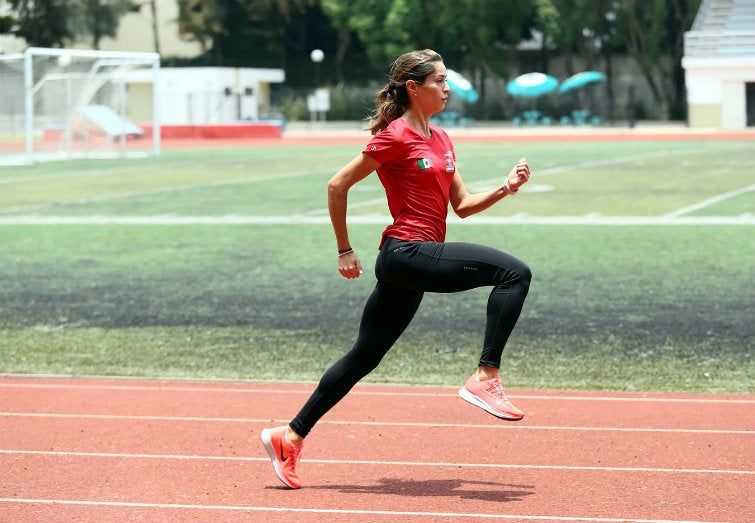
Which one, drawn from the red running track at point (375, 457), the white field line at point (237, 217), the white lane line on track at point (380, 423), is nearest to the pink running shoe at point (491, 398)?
the red running track at point (375, 457)

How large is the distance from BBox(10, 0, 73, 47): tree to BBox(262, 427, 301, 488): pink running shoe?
7412cm

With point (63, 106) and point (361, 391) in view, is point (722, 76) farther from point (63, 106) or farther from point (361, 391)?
point (361, 391)

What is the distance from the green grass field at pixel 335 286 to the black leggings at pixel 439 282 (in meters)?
3.03

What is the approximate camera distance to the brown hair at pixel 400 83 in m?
5.74

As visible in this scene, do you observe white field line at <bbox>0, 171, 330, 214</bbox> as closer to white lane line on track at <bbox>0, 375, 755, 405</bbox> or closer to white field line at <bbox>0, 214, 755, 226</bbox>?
white field line at <bbox>0, 214, 755, 226</bbox>

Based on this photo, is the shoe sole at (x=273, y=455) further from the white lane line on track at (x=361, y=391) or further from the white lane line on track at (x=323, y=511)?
the white lane line on track at (x=361, y=391)

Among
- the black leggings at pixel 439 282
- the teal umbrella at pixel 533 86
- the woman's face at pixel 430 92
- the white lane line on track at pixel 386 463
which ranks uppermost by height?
the woman's face at pixel 430 92

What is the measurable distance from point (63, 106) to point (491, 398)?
35.9m

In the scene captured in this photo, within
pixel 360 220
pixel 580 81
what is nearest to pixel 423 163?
pixel 360 220

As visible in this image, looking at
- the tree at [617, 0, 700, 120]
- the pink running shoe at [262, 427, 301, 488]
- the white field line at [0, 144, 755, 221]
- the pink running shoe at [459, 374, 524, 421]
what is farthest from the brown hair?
the tree at [617, 0, 700, 120]

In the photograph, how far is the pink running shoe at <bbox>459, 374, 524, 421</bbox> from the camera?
18.6ft

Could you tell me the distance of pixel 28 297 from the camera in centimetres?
1304

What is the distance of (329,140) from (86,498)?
1895 inches

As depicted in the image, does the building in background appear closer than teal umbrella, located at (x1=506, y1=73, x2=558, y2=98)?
Yes
